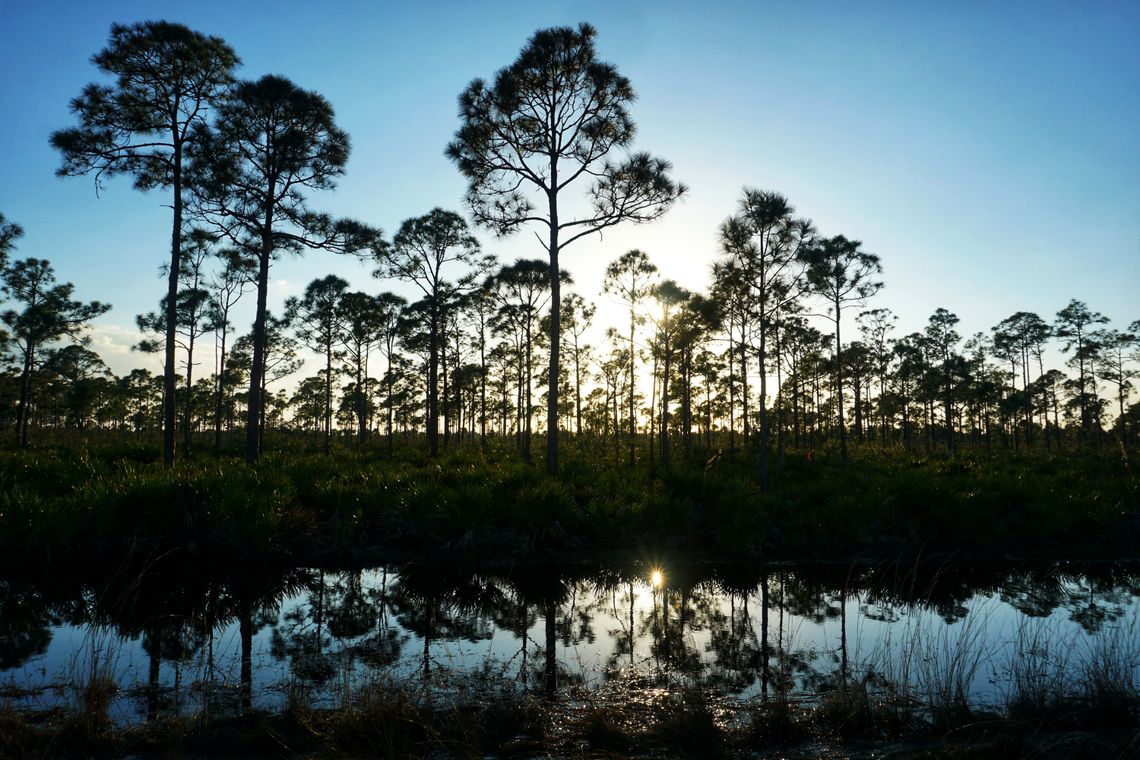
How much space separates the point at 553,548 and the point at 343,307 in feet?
106

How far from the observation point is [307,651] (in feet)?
20.7

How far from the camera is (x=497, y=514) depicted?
1214 centimetres

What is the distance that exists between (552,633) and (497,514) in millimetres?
5115

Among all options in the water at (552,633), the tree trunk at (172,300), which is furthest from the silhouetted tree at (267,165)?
the water at (552,633)

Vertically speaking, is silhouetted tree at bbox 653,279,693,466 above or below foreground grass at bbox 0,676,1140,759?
above

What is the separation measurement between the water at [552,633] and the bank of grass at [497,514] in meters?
1.07

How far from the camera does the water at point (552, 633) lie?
524 cm

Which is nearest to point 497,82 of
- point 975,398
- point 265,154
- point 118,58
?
point 265,154

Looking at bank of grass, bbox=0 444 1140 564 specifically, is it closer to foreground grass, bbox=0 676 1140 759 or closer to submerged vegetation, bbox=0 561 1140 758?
submerged vegetation, bbox=0 561 1140 758

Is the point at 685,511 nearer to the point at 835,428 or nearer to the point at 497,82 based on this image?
the point at 497,82

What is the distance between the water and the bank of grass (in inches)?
42.1

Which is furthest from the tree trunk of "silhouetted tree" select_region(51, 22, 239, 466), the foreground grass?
the foreground grass

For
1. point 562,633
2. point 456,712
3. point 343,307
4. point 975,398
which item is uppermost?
point 343,307

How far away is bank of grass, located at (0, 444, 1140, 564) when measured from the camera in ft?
33.4
